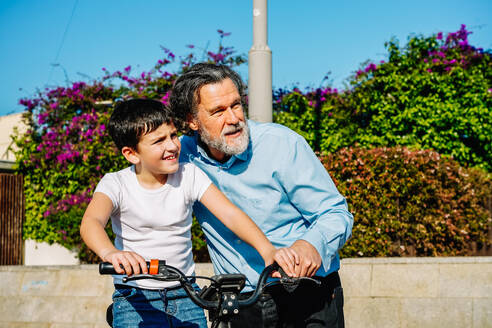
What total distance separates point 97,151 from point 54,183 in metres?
1.11

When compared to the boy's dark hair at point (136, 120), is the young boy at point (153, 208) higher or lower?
lower

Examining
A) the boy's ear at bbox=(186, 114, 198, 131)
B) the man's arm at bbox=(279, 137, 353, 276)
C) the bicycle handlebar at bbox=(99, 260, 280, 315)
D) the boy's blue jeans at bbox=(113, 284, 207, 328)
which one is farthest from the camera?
the boy's ear at bbox=(186, 114, 198, 131)

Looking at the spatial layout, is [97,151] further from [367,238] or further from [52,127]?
[367,238]

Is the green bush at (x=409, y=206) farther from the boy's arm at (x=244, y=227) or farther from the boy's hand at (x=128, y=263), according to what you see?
the boy's hand at (x=128, y=263)

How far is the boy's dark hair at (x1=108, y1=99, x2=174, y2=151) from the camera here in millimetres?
2666

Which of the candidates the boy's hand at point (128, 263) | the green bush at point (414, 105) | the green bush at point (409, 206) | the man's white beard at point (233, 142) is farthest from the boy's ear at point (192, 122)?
the green bush at point (414, 105)

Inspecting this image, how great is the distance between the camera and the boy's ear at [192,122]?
2.96 m

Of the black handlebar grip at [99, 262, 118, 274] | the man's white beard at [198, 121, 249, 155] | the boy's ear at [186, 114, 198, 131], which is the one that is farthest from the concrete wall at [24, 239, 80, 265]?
the black handlebar grip at [99, 262, 118, 274]

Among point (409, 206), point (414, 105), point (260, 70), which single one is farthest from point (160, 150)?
point (414, 105)

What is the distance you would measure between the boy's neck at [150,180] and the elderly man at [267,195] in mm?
275

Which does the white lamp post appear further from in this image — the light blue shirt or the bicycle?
the bicycle

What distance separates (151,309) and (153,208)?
1.71 feet

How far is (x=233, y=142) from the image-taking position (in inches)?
104

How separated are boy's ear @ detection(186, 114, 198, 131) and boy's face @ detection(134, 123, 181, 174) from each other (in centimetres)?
29
